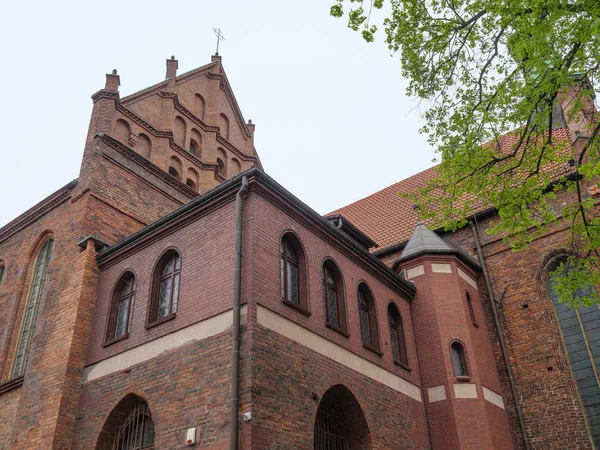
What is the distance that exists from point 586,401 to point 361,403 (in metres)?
6.18

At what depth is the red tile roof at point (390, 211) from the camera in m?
19.4

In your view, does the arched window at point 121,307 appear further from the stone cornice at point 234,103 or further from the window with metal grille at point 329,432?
the stone cornice at point 234,103

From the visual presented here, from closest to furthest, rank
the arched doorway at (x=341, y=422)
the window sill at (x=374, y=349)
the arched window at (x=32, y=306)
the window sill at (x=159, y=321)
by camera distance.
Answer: the window sill at (x=159, y=321)
the arched doorway at (x=341, y=422)
the window sill at (x=374, y=349)
the arched window at (x=32, y=306)

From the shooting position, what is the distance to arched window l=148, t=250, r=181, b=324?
11.7 m

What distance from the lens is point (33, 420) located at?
12.1 meters

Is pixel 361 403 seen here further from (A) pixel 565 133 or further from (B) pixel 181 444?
(A) pixel 565 133

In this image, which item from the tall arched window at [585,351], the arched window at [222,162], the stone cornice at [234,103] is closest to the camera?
the tall arched window at [585,351]

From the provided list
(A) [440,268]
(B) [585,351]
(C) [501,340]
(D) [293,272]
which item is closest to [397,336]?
(A) [440,268]

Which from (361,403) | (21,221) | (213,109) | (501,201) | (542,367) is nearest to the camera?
(501,201)

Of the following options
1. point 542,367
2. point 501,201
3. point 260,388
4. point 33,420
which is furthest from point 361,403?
point 33,420

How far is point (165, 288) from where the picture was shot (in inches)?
481

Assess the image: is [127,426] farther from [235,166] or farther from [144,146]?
[235,166]

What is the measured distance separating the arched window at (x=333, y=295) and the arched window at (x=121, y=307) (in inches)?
163

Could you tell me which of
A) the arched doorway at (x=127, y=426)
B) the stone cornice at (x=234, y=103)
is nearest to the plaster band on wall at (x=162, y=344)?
the arched doorway at (x=127, y=426)
